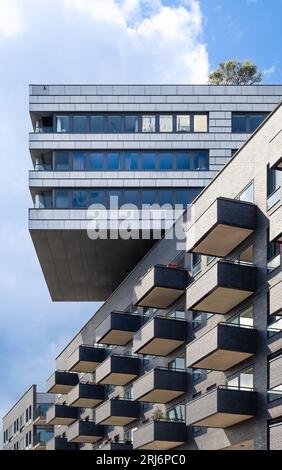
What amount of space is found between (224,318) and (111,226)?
18284 millimetres

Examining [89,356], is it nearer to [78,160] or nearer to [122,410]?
[122,410]

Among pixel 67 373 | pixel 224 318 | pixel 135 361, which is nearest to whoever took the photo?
pixel 224 318

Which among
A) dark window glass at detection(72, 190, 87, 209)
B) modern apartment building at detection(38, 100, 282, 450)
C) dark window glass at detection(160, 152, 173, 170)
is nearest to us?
modern apartment building at detection(38, 100, 282, 450)

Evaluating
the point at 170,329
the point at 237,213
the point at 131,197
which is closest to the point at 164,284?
the point at 170,329

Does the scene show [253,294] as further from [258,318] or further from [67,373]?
[67,373]

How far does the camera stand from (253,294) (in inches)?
1483

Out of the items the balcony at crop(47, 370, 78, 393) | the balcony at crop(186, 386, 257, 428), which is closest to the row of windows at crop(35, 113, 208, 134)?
the balcony at crop(47, 370, 78, 393)

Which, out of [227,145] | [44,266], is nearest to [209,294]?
[227,145]

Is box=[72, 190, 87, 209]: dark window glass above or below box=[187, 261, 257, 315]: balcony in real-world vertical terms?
above

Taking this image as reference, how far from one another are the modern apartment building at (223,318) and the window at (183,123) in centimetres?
1034

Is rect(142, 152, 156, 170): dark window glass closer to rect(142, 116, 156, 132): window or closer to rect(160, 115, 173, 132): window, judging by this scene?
rect(142, 116, 156, 132): window

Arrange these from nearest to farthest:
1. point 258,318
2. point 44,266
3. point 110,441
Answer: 1. point 258,318
2. point 110,441
3. point 44,266

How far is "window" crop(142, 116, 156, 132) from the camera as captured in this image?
60031 mm
